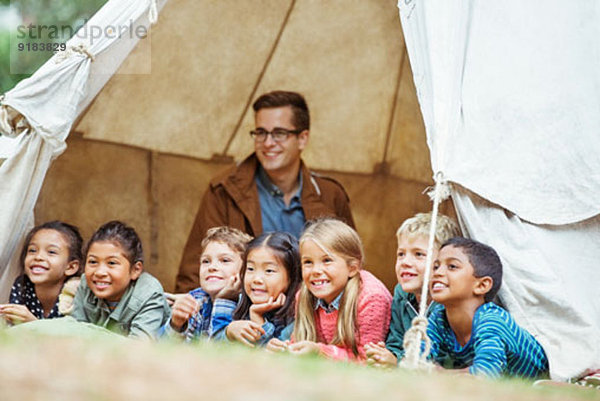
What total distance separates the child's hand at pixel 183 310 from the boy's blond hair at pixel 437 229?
92cm

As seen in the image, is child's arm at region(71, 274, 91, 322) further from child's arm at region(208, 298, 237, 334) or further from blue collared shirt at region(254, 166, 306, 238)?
blue collared shirt at region(254, 166, 306, 238)

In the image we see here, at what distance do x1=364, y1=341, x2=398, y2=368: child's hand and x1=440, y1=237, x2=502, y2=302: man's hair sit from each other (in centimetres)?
47

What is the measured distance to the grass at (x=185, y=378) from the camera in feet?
6.09

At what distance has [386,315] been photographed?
11.5ft

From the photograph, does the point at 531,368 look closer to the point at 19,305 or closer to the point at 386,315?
the point at 386,315

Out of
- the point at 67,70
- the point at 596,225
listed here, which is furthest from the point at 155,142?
the point at 596,225

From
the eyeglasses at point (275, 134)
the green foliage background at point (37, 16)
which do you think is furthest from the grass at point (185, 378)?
the green foliage background at point (37, 16)

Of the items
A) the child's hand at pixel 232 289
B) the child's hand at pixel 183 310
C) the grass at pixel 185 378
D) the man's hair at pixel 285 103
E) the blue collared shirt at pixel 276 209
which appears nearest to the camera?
the grass at pixel 185 378

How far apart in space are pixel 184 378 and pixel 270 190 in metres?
3.04

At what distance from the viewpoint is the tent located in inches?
139

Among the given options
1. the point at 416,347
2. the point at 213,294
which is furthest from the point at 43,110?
the point at 416,347

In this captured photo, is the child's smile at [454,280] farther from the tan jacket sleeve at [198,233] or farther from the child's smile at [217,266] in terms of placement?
the tan jacket sleeve at [198,233]

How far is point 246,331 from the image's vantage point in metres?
3.47

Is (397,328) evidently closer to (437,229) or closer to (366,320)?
(366,320)
